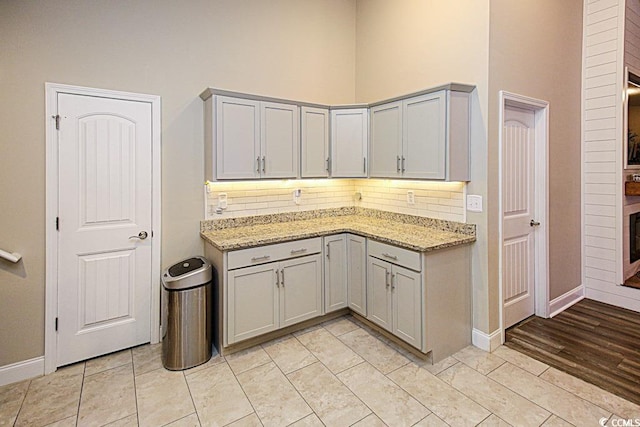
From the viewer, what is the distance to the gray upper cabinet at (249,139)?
2.87 meters

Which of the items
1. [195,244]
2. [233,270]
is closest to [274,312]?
[233,270]

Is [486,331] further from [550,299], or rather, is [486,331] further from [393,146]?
[393,146]

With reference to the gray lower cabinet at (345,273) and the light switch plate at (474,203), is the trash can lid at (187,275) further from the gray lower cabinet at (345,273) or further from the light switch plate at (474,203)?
the light switch plate at (474,203)

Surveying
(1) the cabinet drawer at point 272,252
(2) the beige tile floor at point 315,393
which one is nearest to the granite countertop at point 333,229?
(1) the cabinet drawer at point 272,252

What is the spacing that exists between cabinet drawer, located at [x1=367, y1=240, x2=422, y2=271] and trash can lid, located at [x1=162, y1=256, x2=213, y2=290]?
144 centimetres

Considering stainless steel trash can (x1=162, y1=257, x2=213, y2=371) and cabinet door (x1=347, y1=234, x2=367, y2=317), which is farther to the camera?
cabinet door (x1=347, y1=234, x2=367, y2=317)

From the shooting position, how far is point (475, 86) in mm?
2752

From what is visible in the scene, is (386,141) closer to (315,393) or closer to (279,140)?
(279,140)

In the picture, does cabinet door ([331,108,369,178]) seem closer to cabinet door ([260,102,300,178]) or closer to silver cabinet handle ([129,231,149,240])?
cabinet door ([260,102,300,178])

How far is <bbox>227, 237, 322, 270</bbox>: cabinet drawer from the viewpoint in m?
2.69

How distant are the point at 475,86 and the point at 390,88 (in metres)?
1.05

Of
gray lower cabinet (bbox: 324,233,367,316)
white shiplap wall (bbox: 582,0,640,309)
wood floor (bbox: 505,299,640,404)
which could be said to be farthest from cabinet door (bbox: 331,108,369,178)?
white shiplap wall (bbox: 582,0,640,309)

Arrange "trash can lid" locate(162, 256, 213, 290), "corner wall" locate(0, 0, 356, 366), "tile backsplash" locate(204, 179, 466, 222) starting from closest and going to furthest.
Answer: "corner wall" locate(0, 0, 356, 366), "trash can lid" locate(162, 256, 213, 290), "tile backsplash" locate(204, 179, 466, 222)

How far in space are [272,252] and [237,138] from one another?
107cm
